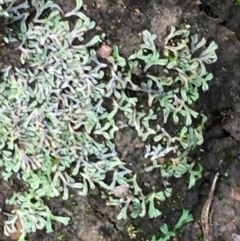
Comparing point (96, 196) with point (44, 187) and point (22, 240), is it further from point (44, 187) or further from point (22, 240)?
point (22, 240)

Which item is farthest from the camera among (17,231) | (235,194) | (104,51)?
(235,194)

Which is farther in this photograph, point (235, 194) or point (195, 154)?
point (235, 194)

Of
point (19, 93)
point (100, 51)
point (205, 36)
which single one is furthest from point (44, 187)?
point (205, 36)

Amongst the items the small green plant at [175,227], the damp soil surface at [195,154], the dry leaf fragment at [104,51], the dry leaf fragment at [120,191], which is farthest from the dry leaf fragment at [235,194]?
the dry leaf fragment at [104,51]

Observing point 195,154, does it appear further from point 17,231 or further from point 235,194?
point 17,231

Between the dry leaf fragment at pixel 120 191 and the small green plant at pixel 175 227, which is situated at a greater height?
the dry leaf fragment at pixel 120 191

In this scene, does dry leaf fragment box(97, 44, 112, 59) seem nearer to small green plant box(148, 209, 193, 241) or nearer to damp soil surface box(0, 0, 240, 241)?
damp soil surface box(0, 0, 240, 241)

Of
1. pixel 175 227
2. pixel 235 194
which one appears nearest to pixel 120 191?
pixel 175 227

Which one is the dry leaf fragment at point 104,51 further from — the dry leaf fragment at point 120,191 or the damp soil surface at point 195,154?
the dry leaf fragment at point 120,191
